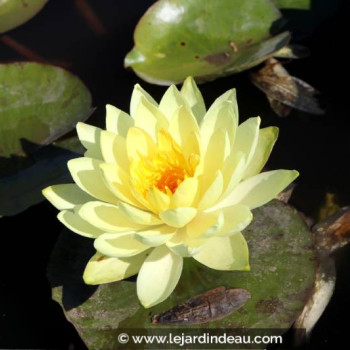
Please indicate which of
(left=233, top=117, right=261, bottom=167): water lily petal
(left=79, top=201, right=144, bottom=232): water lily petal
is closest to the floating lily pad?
(left=233, top=117, right=261, bottom=167): water lily petal

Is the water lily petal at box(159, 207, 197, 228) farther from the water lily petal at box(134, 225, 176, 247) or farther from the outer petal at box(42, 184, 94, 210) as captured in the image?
the outer petal at box(42, 184, 94, 210)

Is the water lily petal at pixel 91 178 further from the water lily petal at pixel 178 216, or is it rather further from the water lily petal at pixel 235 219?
the water lily petal at pixel 235 219

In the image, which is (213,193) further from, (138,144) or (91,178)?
(91,178)

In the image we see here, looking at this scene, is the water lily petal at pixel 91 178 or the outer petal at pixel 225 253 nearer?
the outer petal at pixel 225 253

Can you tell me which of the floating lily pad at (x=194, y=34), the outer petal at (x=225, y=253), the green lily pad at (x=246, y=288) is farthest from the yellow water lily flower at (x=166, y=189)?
the floating lily pad at (x=194, y=34)

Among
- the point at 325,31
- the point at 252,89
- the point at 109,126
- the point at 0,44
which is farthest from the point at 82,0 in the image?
the point at 109,126

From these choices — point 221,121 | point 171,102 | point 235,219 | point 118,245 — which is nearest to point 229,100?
point 221,121
